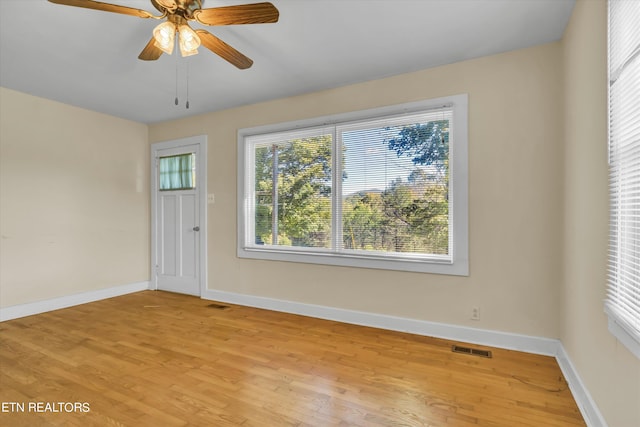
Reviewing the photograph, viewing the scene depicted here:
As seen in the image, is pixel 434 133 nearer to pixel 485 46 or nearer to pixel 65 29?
pixel 485 46

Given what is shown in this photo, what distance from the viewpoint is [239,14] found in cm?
185

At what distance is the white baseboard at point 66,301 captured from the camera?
3.58 metres

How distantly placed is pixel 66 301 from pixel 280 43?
4167 mm

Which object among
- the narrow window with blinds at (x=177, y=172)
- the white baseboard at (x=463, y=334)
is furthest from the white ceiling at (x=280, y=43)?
the white baseboard at (x=463, y=334)

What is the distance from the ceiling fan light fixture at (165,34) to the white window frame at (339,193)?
73.7 inches

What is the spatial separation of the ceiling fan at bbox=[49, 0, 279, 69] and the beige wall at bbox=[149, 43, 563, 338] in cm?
176

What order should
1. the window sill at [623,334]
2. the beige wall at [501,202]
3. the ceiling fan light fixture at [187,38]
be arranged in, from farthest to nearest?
the beige wall at [501,202]
the ceiling fan light fixture at [187,38]
the window sill at [623,334]

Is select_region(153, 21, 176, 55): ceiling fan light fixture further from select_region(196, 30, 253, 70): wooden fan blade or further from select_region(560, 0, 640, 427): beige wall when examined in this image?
Result: select_region(560, 0, 640, 427): beige wall

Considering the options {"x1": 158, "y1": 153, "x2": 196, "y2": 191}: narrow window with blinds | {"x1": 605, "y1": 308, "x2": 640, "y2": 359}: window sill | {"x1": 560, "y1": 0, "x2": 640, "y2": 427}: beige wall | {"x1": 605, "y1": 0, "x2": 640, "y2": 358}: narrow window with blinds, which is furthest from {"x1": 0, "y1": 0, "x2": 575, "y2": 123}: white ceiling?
{"x1": 605, "y1": 308, "x2": 640, "y2": 359}: window sill

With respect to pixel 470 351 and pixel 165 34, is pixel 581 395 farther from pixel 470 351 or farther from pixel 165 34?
pixel 165 34

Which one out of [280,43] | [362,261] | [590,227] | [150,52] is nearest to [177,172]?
[150,52]

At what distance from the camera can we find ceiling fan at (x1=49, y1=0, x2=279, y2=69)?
1.78 metres

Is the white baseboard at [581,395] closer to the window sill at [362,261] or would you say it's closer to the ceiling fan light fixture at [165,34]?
the window sill at [362,261]

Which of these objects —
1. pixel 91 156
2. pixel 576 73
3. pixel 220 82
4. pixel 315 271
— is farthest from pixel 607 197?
pixel 91 156
